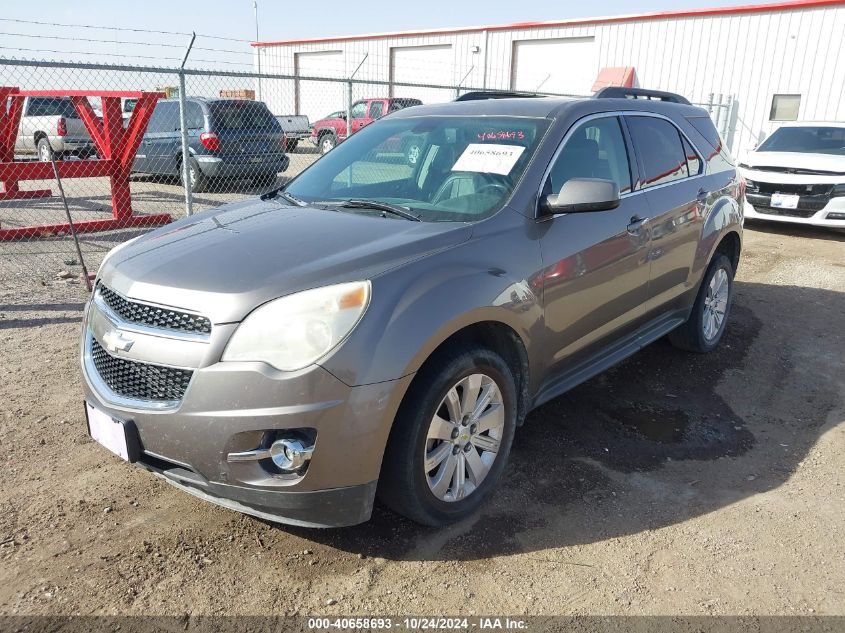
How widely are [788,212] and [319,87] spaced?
26312 millimetres

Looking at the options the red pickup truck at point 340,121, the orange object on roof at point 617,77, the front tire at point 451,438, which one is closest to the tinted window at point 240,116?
the red pickup truck at point 340,121

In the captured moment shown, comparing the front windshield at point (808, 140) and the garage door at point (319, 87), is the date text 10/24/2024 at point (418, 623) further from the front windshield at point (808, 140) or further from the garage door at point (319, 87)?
the garage door at point (319, 87)

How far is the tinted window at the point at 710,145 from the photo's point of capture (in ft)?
16.1

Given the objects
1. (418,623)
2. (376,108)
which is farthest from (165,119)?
(418,623)

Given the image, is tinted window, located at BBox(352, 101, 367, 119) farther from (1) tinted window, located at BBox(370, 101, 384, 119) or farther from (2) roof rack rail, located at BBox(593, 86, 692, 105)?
(2) roof rack rail, located at BBox(593, 86, 692, 105)

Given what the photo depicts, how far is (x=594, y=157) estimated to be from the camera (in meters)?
3.82

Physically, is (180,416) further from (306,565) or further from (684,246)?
(684,246)

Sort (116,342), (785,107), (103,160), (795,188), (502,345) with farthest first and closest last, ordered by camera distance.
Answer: (785,107) → (795,188) → (103,160) → (502,345) → (116,342)

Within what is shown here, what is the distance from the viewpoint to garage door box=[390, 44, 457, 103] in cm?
2692

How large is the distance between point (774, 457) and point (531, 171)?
6.78 feet

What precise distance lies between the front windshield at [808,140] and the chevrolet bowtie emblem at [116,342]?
36.0ft

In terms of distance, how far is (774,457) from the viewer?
12.3ft

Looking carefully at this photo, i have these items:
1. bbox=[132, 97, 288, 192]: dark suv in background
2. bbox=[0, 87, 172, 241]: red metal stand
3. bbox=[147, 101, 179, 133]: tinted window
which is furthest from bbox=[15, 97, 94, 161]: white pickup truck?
bbox=[0, 87, 172, 241]: red metal stand

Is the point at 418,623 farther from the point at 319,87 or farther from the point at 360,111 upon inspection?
the point at 319,87
